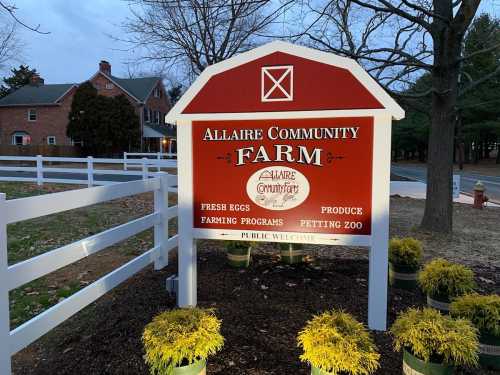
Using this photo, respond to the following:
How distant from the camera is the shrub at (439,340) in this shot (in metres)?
2.54

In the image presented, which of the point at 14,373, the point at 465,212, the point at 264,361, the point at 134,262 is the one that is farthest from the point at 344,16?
the point at 14,373

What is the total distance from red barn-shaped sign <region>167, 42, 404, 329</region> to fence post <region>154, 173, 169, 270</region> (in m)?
1.52

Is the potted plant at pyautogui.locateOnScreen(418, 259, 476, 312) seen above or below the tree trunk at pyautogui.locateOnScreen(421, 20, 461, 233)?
below

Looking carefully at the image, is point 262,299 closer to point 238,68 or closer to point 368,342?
point 368,342

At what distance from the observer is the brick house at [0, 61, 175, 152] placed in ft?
138

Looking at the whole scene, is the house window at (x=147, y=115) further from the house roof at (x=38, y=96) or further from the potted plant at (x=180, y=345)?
the potted plant at (x=180, y=345)

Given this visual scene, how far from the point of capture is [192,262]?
424 centimetres

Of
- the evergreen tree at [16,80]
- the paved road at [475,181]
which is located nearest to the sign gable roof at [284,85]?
the paved road at [475,181]

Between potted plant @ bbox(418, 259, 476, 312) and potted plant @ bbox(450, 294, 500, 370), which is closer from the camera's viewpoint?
potted plant @ bbox(450, 294, 500, 370)

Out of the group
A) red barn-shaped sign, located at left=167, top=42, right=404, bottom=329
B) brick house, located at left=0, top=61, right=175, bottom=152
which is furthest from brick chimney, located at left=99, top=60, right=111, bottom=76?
red barn-shaped sign, located at left=167, top=42, right=404, bottom=329

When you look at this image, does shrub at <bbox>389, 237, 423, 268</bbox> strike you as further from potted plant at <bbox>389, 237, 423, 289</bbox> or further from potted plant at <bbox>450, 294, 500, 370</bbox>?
potted plant at <bbox>450, 294, 500, 370</bbox>

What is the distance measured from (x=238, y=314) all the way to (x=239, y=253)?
1481 millimetres

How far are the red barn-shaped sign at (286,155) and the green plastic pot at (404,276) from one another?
3.75ft

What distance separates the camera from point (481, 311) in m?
3.24
